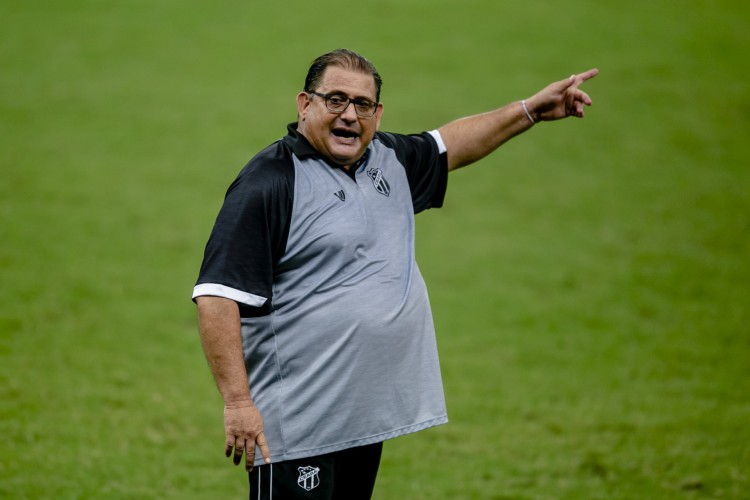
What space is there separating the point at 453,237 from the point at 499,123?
7784 millimetres

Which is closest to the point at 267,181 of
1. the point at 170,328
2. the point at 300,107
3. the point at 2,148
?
the point at 300,107

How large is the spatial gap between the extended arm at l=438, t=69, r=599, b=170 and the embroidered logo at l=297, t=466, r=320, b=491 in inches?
59.4

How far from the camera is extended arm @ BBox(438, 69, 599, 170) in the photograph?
4277 mm

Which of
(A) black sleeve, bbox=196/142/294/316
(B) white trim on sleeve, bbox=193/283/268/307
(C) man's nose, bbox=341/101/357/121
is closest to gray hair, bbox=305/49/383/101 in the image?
(C) man's nose, bbox=341/101/357/121

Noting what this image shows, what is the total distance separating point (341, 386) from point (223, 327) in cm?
54

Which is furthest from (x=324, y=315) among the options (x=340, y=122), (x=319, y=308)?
(x=340, y=122)

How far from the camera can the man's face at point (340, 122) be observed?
377 centimetres

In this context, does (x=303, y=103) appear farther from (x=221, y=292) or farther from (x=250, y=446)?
(x=250, y=446)

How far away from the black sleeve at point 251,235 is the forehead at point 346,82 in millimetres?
427

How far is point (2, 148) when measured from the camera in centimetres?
1337

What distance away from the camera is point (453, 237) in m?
12.1

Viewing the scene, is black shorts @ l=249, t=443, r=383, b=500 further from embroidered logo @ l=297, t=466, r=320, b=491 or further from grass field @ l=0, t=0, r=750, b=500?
grass field @ l=0, t=0, r=750, b=500

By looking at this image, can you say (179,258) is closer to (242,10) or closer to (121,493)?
(121,493)

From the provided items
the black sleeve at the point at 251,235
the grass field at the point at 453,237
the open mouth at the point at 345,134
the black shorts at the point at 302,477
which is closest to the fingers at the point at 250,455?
the black shorts at the point at 302,477
